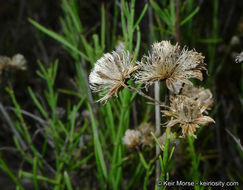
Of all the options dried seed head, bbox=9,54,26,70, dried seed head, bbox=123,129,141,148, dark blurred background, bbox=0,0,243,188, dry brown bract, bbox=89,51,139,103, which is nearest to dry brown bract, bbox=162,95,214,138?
dry brown bract, bbox=89,51,139,103

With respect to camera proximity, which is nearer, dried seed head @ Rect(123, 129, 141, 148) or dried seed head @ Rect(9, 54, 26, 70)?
dried seed head @ Rect(123, 129, 141, 148)

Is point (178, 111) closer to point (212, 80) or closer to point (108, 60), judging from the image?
point (108, 60)

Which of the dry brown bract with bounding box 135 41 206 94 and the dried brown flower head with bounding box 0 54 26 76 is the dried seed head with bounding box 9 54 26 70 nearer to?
the dried brown flower head with bounding box 0 54 26 76

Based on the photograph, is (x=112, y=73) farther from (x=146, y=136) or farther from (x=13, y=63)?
(x=13, y=63)

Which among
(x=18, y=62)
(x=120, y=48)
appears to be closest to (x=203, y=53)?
(x=120, y=48)

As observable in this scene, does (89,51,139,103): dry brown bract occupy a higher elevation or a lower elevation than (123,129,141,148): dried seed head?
higher

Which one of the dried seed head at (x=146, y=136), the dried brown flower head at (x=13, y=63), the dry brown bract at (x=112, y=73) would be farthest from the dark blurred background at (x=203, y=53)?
the dry brown bract at (x=112, y=73)

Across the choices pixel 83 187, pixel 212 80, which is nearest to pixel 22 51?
pixel 83 187

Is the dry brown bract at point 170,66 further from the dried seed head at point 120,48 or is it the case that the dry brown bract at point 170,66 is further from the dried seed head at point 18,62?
the dried seed head at point 18,62
